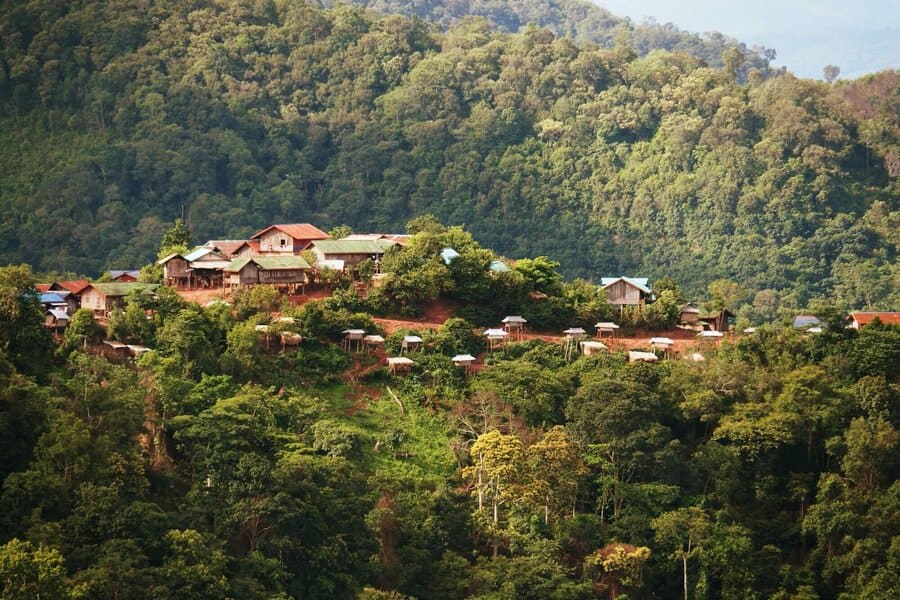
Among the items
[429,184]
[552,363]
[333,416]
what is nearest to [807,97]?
[429,184]

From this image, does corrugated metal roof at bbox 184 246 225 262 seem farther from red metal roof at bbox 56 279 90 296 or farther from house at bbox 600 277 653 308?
house at bbox 600 277 653 308

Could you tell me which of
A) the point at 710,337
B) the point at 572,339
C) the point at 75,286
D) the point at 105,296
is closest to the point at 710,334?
the point at 710,337

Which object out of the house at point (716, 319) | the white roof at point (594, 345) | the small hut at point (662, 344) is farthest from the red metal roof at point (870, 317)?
the white roof at point (594, 345)

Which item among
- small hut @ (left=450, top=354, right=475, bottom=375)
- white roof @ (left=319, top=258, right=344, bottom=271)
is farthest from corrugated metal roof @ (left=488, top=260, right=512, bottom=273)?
small hut @ (left=450, top=354, right=475, bottom=375)

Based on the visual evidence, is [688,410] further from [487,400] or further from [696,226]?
[696,226]

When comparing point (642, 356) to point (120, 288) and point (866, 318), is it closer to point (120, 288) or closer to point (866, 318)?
point (866, 318)

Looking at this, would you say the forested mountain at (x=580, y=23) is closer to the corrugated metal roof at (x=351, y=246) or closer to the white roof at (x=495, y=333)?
the corrugated metal roof at (x=351, y=246)
